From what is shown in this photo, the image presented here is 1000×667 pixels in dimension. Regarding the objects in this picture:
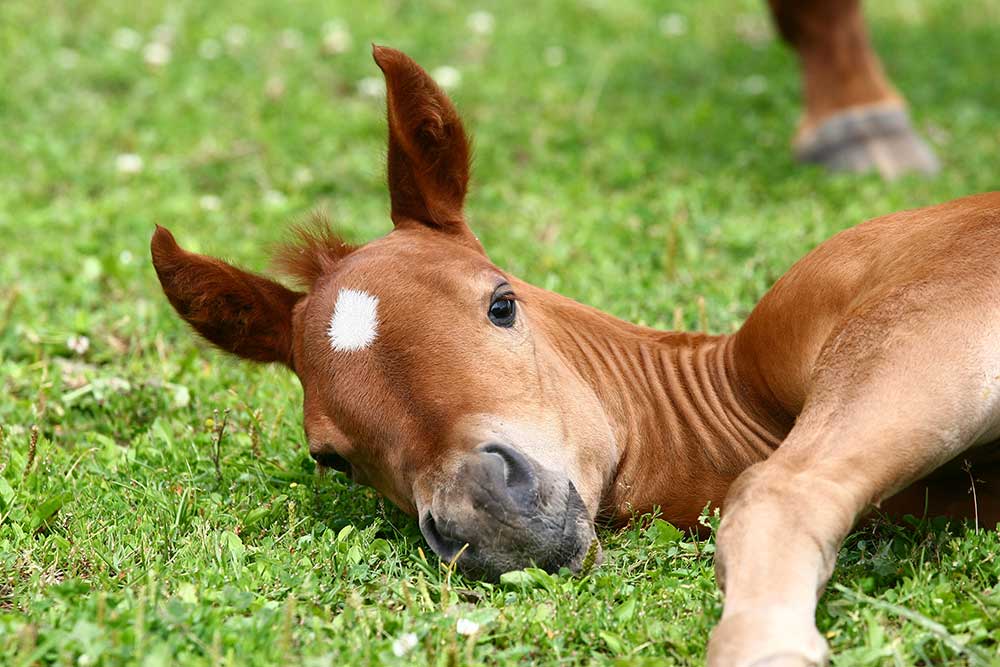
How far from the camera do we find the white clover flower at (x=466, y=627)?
266 centimetres

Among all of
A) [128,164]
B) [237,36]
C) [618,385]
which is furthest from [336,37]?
[618,385]

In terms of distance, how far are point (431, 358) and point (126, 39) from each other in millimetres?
5951

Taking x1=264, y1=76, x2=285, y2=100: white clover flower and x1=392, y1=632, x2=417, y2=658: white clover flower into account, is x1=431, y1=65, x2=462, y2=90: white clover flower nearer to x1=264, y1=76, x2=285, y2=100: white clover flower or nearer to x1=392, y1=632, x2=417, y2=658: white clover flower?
x1=264, y1=76, x2=285, y2=100: white clover flower

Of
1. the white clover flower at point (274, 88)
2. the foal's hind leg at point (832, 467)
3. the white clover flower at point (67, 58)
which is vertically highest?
the foal's hind leg at point (832, 467)

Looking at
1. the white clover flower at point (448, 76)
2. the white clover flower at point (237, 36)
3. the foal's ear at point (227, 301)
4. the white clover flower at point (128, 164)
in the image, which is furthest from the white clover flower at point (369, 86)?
the foal's ear at point (227, 301)

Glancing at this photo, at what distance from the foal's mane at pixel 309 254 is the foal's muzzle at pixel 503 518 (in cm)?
89

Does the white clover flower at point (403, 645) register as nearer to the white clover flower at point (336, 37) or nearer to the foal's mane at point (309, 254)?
the foal's mane at point (309, 254)

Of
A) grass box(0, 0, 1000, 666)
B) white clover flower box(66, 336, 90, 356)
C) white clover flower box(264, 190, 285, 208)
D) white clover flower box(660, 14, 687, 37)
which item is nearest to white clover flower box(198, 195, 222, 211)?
grass box(0, 0, 1000, 666)

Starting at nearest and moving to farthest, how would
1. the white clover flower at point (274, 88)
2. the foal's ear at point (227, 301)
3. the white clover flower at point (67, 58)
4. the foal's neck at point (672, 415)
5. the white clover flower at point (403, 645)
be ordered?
1. the white clover flower at point (403, 645)
2. the foal's neck at point (672, 415)
3. the foal's ear at point (227, 301)
4. the white clover flower at point (274, 88)
5. the white clover flower at point (67, 58)

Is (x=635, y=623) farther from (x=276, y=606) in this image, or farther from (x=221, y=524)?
(x=221, y=524)

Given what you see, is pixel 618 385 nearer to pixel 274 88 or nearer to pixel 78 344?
pixel 78 344

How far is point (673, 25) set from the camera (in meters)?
9.05

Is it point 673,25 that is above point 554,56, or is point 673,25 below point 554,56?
above

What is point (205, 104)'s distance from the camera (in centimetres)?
737
